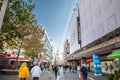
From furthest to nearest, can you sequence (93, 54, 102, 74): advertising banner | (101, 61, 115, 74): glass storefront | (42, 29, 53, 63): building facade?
(42, 29, 53, 63): building facade → (93, 54, 102, 74): advertising banner → (101, 61, 115, 74): glass storefront

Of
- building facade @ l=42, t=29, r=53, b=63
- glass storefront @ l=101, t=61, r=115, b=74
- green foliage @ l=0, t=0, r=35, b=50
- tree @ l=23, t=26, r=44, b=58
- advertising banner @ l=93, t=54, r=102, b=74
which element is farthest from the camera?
building facade @ l=42, t=29, r=53, b=63

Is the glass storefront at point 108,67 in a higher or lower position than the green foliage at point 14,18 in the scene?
lower

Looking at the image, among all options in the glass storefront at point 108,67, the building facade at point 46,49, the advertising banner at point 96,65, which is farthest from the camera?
the building facade at point 46,49

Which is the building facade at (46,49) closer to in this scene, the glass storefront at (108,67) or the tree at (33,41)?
the tree at (33,41)

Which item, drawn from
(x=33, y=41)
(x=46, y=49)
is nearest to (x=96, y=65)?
(x=33, y=41)

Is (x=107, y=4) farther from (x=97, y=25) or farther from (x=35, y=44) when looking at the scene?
(x=35, y=44)

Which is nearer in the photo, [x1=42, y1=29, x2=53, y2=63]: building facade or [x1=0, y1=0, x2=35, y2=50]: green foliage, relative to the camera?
[x1=0, y1=0, x2=35, y2=50]: green foliage

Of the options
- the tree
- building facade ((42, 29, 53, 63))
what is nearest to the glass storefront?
the tree

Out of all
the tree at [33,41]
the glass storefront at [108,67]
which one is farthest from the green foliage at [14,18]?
the glass storefront at [108,67]

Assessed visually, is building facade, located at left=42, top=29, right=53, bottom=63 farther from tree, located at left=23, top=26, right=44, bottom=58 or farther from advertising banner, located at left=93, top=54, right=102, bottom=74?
advertising banner, located at left=93, top=54, right=102, bottom=74

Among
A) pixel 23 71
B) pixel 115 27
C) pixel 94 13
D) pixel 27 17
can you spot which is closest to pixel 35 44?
pixel 94 13

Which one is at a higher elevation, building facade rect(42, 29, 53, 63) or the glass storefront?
building facade rect(42, 29, 53, 63)

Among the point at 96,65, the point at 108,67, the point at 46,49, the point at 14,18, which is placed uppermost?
the point at 46,49

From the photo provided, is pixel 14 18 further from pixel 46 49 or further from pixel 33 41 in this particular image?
pixel 46 49
